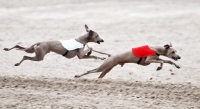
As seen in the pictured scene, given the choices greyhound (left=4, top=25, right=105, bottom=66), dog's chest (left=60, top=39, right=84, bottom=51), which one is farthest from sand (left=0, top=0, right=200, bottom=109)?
dog's chest (left=60, top=39, right=84, bottom=51)

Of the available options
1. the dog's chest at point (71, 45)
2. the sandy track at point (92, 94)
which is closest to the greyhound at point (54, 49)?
the dog's chest at point (71, 45)

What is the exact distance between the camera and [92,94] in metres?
10.4

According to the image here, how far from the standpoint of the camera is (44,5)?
27.1 meters

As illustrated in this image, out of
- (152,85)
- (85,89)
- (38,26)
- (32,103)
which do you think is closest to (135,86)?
(152,85)

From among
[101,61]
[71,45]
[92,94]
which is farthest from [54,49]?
[101,61]

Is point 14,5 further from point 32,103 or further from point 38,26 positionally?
point 32,103

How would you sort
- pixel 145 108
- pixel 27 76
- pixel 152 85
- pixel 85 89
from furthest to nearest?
pixel 27 76
pixel 152 85
pixel 85 89
pixel 145 108

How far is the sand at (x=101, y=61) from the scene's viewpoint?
33.1 ft

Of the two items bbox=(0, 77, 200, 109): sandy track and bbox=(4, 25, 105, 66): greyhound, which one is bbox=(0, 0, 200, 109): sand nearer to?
bbox=(0, 77, 200, 109): sandy track

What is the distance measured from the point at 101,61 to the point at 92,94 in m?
5.31

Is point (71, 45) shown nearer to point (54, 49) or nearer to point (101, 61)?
point (54, 49)

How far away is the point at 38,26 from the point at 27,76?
8902mm

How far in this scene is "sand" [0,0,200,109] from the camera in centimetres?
1009

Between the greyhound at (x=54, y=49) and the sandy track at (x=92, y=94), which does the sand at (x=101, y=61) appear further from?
the greyhound at (x=54, y=49)
